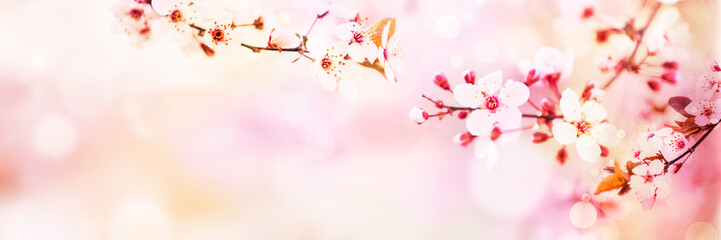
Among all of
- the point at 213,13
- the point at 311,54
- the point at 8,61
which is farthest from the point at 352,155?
the point at 8,61

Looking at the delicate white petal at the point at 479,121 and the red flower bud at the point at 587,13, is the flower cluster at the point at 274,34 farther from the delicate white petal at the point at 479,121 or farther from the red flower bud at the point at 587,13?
the red flower bud at the point at 587,13

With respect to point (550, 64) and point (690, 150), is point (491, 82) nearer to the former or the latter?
point (550, 64)

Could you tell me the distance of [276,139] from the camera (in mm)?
784

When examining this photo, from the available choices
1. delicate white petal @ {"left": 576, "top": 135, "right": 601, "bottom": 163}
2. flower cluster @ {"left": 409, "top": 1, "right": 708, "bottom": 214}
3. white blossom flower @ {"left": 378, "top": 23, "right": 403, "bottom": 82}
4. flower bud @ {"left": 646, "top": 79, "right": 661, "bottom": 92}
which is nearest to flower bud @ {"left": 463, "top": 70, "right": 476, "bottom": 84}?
flower cluster @ {"left": 409, "top": 1, "right": 708, "bottom": 214}

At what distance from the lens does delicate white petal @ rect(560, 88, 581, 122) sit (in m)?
0.85

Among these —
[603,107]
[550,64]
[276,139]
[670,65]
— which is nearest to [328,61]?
[276,139]

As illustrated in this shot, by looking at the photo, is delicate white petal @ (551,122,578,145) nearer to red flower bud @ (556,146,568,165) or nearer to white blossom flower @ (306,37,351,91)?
red flower bud @ (556,146,568,165)

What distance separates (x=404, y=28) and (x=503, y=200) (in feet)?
1.05

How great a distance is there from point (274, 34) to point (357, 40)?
12 cm

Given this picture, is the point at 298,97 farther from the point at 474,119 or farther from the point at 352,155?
the point at 474,119

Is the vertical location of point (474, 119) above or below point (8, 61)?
below

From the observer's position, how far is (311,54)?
2.57 ft

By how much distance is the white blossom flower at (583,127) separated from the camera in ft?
2.79

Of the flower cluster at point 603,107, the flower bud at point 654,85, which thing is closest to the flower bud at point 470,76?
the flower cluster at point 603,107
